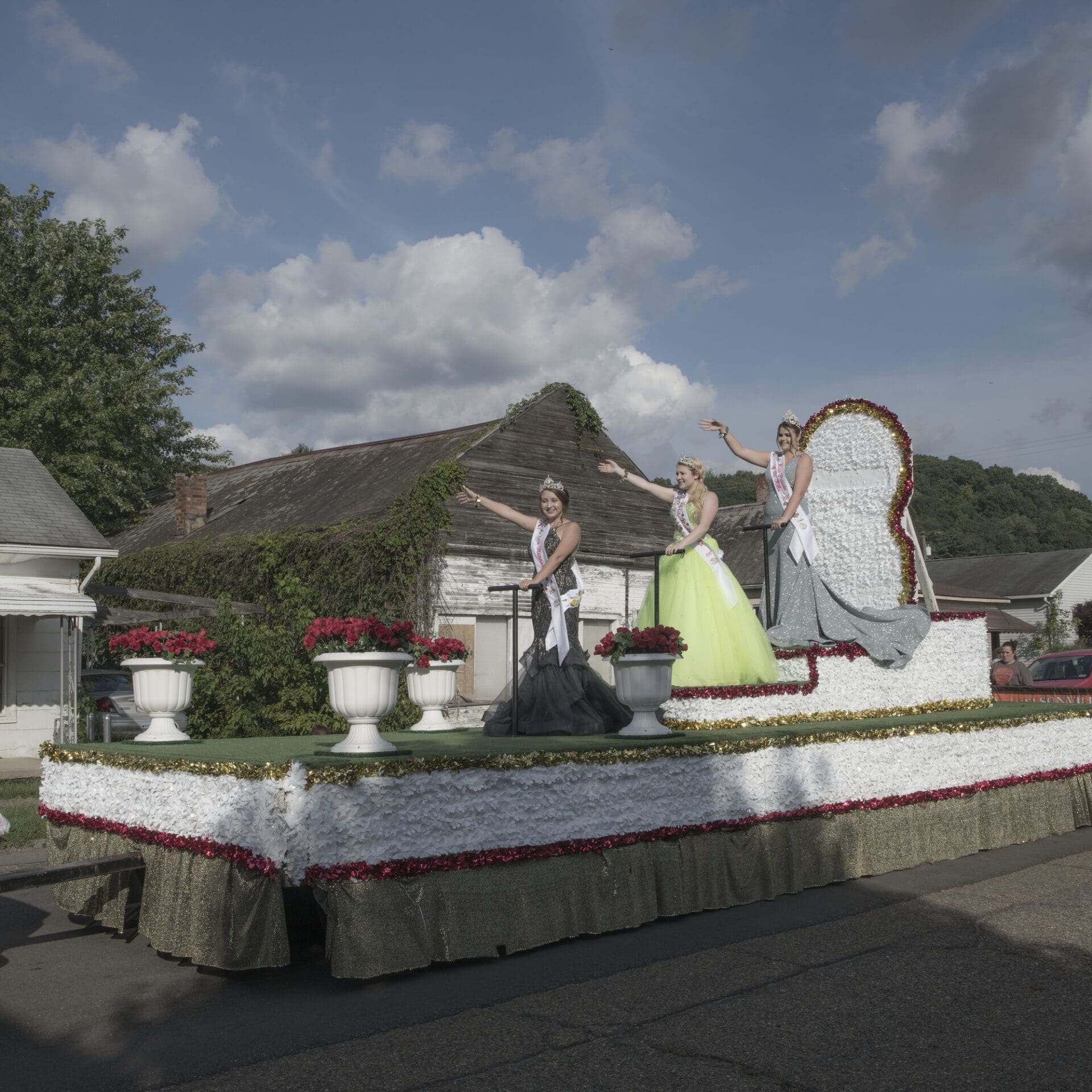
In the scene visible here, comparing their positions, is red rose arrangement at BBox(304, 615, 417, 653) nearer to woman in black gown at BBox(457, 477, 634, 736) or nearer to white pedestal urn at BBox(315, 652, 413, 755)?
white pedestal urn at BBox(315, 652, 413, 755)

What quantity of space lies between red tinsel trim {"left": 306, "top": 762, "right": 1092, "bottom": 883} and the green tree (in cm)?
2307

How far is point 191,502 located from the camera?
24.5 m

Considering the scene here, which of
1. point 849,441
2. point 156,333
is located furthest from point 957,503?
point 849,441

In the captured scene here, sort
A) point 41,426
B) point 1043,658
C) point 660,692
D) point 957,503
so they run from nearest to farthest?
1. point 660,692
2. point 1043,658
3. point 41,426
4. point 957,503

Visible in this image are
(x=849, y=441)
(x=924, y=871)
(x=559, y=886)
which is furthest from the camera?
(x=849, y=441)

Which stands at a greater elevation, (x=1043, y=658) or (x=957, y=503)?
(x=957, y=503)

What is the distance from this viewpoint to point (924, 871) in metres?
8.55

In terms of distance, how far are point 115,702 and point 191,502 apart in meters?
7.26

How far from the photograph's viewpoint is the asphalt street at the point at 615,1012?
427 centimetres

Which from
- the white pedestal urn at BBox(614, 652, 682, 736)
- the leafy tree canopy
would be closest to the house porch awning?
the white pedestal urn at BBox(614, 652, 682, 736)

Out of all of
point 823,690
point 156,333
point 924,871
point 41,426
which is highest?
point 156,333

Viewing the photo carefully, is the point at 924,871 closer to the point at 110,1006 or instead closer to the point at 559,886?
the point at 559,886

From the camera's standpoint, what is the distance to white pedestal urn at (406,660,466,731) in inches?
369

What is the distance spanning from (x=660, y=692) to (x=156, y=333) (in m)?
28.7
